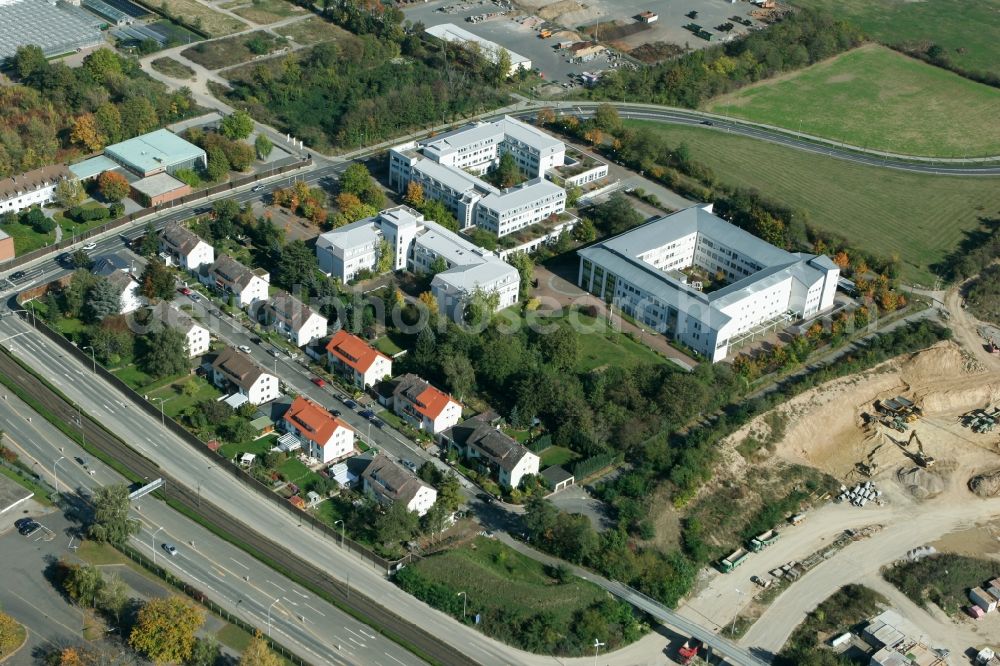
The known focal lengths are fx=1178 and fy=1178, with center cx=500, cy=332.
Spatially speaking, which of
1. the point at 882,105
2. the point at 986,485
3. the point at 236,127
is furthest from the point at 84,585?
the point at 882,105

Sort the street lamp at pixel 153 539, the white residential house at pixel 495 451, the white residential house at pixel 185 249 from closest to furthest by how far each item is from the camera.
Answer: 1. the street lamp at pixel 153 539
2. the white residential house at pixel 495 451
3. the white residential house at pixel 185 249

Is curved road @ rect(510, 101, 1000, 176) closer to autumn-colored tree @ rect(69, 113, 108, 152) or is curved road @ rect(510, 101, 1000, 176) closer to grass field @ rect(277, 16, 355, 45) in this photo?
grass field @ rect(277, 16, 355, 45)

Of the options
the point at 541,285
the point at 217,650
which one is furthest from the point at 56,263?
the point at 217,650

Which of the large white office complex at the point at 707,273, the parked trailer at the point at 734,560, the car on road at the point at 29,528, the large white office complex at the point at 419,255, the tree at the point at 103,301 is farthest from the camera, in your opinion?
the large white office complex at the point at 419,255

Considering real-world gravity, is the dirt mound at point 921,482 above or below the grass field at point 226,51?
below

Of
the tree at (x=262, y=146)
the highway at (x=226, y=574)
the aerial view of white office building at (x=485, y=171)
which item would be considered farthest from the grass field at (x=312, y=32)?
the highway at (x=226, y=574)

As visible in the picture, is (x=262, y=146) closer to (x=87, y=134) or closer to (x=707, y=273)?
(x=87, y=134)

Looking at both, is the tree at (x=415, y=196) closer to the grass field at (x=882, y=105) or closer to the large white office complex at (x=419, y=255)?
the large white office complex at (x=419, y=255)
